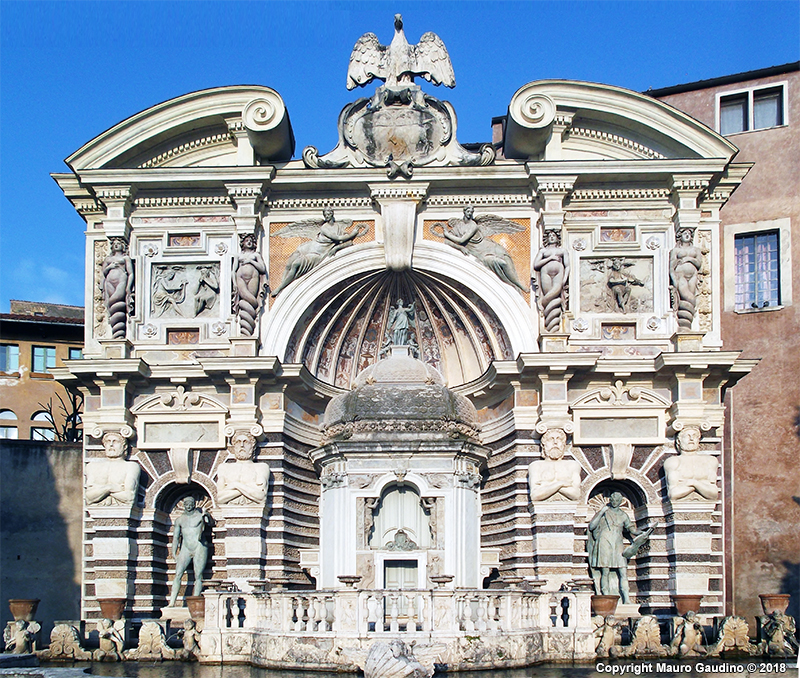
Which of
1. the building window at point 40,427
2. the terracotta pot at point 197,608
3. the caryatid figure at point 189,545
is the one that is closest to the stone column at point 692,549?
the terracotta pot at point 197,608

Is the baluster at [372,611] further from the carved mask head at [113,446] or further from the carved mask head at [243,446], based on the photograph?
the carved mask head at [113,446]

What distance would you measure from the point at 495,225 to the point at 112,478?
9.45 meters

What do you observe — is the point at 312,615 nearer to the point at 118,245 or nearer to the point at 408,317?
the point at 408,317

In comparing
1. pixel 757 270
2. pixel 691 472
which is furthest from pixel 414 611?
pixel 757 270

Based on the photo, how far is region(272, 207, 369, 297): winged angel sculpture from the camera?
23.6m

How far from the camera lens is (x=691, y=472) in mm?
21844

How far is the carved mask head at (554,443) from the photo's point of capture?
72.5 ft

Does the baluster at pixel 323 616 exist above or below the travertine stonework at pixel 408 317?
below

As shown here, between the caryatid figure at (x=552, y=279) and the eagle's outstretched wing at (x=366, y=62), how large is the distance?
5369mm

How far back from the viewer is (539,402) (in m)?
22.7

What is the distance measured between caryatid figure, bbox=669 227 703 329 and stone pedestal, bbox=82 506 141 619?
11.7m

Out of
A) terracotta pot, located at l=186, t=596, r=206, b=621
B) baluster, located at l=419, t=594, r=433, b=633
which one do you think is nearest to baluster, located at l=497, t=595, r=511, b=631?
baluster, located at l=419, t=594, r=433, b=633

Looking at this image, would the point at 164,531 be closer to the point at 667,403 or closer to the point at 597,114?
the point at 667,403

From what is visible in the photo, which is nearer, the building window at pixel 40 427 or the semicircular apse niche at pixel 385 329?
the semicircular apse niche at pixel 385 329
